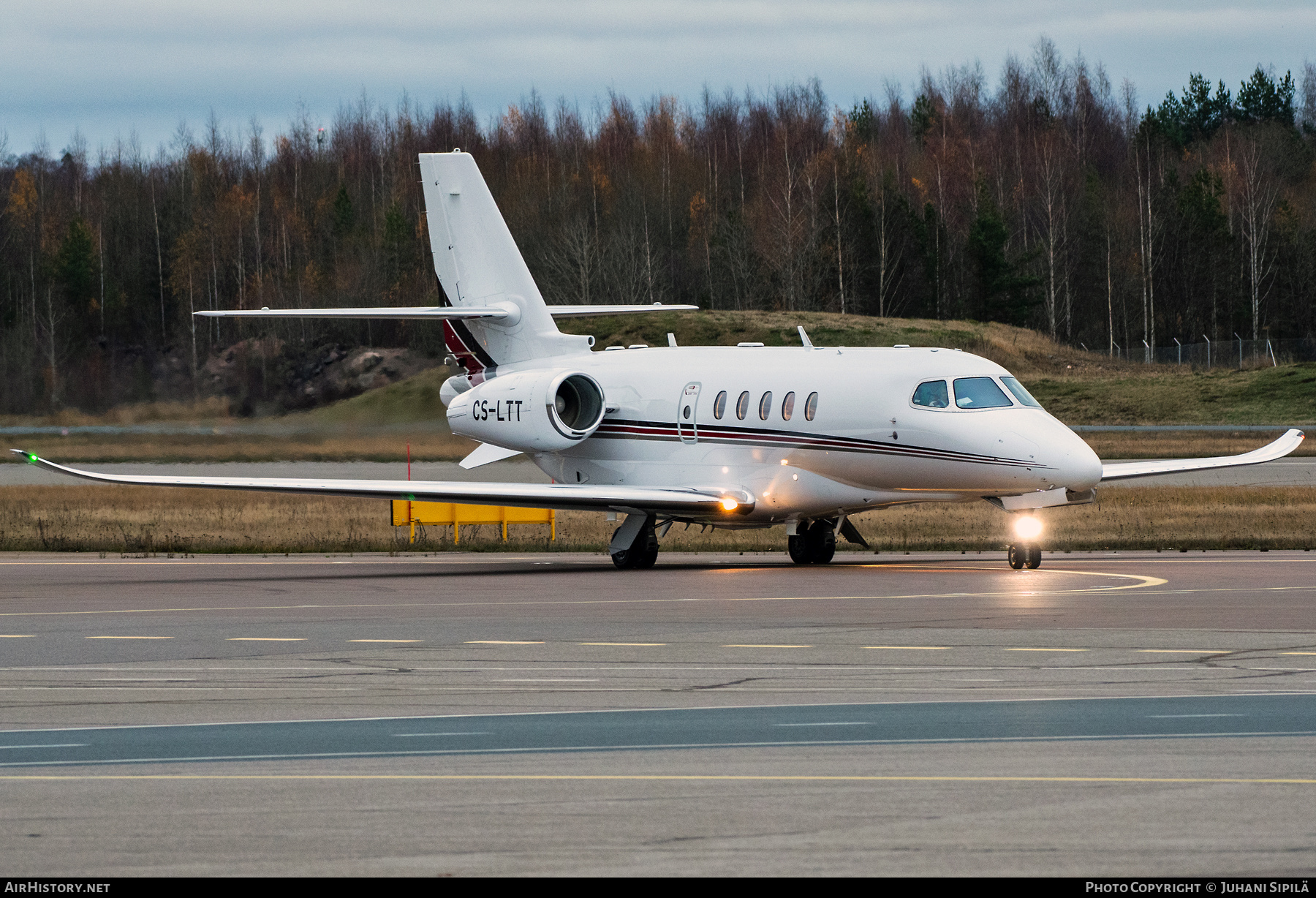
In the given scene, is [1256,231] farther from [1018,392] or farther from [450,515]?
[1018,392]

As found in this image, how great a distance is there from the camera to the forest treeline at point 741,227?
9081 centimetres

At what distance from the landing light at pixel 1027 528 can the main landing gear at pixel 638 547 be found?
566 cm

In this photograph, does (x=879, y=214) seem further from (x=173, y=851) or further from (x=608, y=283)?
(x=173, y=851)

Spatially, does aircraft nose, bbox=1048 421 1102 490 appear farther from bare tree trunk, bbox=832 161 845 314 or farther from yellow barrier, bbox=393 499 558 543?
bare tree trunk, bbox=832 161 845 314

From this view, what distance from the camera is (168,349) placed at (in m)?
79.1

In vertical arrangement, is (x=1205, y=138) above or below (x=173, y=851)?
above

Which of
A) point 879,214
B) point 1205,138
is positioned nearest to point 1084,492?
point 879,214

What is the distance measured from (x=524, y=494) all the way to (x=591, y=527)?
34.9 feet

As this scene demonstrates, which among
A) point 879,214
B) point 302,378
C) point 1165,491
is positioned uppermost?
point 879,214

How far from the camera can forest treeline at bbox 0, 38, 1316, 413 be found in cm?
9081

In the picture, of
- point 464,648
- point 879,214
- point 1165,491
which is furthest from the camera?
point 879,214

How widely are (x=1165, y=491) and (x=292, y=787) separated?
3446 centimetres

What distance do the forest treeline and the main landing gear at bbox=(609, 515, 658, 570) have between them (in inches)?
1993

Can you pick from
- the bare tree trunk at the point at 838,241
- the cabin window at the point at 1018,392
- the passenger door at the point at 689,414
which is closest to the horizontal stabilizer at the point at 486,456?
the passenger door at the point at 689,414
